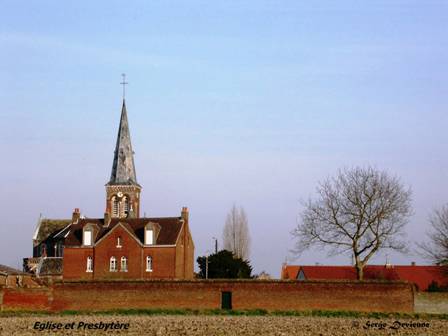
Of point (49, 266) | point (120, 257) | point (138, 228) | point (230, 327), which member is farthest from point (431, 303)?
point (49, 266)

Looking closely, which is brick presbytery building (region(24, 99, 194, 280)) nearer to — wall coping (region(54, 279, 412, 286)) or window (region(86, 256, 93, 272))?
window (region(86, 256, 93, 272))

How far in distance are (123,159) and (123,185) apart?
3709 mm

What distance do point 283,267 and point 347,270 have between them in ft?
37.1

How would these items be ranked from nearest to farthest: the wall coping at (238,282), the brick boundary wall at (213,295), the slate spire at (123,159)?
1. the brick boundary wall at (213,295)
2. the wall coping at (238,282)
3. the slate spire at (123,159)

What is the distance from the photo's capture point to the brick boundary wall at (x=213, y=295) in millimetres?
45969

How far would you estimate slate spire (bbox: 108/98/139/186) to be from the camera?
3324 inches

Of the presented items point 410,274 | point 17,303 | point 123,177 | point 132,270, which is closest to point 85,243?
point 132,270

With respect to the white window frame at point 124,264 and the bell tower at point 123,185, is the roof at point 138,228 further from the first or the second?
the bell tower at point 123,185

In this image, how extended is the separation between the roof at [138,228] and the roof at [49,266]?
5.30 metres

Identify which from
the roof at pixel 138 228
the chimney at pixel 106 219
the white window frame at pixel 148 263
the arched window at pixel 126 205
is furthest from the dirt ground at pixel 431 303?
the arched window at pixel 126 205

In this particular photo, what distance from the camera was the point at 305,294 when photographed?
46.3m

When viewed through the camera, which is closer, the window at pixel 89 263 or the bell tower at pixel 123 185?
the window at pixel 89 263

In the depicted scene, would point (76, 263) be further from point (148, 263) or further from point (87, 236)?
point (148, 263)

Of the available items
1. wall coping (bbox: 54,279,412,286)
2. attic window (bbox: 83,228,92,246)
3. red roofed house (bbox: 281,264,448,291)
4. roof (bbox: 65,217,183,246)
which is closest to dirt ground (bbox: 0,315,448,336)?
wall coping (bbox: 54,279,412,286)
